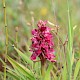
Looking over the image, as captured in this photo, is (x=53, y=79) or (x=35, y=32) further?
(x=53, y=79)

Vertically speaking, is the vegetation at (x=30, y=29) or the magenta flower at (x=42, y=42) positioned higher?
the vegetation at (x=30, y=29)

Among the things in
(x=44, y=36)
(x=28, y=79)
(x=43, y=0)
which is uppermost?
(x=43, y=0)

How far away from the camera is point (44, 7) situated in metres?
4.97

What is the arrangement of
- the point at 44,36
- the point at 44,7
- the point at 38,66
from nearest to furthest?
the point at 44,36, the point at 38,66, the point at 44,7

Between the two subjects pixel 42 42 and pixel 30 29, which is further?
pixel 30 29

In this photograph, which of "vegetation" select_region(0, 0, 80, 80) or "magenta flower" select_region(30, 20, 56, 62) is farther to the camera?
"vegetation" select_region(0, 0, 80, 80)

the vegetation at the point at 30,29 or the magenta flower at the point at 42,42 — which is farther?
the vegetation at the point at 30,29

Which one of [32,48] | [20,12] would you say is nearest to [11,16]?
[20,12]

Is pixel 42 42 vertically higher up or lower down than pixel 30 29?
lower down

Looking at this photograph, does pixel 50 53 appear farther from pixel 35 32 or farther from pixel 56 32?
pixel 56 32

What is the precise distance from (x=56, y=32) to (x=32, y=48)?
31 centimetres

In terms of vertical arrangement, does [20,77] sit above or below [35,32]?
below

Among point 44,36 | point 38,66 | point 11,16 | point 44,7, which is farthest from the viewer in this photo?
point 44,7

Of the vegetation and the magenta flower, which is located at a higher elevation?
the vegetation
